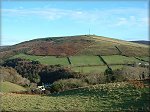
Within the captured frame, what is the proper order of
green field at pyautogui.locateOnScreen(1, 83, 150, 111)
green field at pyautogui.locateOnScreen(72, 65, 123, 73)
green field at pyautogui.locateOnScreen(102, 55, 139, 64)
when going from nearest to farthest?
1. green field at pyautogui.locateOnScreen(1, 83, 150, 111)
2. green field at pyautogui.locateOnScreen(72, 65, 123, 73)
3. green field at pyautogui.locateOnScreen(102, 55, 139, 64)

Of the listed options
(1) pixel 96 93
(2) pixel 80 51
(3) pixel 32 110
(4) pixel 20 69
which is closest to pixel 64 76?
(4) pixel 20 69

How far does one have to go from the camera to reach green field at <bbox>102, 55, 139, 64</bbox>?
88287 mm

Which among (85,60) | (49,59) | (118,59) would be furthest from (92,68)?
(49,59)

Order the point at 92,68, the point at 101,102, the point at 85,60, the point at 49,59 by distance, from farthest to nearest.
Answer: the point at 49,59
the point at 85,60
the point at 92,68
the point at 101,102

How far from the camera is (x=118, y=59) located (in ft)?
302

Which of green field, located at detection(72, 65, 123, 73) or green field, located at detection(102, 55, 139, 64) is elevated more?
green field, located at detection(102, 55, 139, 64)

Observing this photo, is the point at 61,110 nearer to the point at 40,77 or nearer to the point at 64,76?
the point at 64,76

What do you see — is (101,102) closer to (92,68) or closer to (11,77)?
(92,68)

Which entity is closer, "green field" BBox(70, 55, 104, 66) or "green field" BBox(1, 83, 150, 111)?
"green field" BBox(1, 83, 150, 111)

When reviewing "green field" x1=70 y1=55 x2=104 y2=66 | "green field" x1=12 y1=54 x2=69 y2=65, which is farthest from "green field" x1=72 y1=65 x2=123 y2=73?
"green field" x1=12 y1=54 x2=69 y2=65

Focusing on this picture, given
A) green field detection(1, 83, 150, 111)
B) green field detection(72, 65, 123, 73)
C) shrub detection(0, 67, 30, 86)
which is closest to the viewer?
green field detection(1, 83, 150, 111)

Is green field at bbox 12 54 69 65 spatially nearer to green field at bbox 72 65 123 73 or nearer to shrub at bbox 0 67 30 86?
green field at bbox 72 65 123 73

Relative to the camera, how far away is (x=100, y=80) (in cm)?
5638

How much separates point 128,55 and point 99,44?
3389 cm
